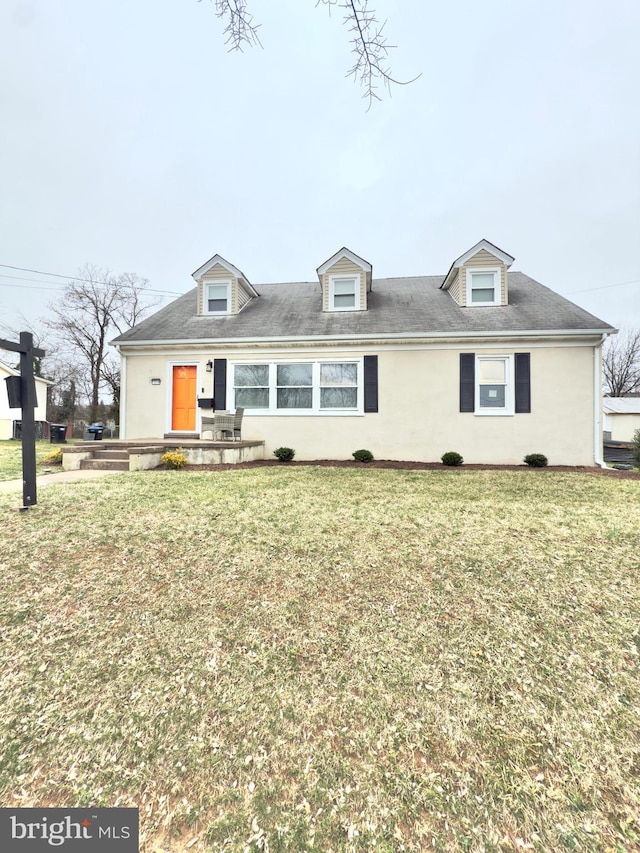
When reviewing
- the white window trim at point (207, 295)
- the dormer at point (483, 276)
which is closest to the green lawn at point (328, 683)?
the dormer at point (483, 276)

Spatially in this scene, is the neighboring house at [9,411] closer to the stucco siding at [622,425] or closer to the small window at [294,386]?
the small window at [294,386]

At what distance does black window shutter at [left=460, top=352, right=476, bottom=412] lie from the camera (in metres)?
9.22

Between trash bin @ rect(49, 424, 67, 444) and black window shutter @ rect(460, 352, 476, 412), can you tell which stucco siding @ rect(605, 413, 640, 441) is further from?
trash bin @ rect(49, 424, 67, 444)

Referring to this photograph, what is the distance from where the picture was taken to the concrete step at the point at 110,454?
7.68 meters

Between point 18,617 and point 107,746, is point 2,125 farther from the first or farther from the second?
point 107,746

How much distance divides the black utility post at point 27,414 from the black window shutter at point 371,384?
23.1ft

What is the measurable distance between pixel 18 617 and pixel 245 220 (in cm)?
2821

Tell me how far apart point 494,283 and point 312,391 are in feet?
20.8

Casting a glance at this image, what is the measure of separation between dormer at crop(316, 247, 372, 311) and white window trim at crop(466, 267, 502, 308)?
118 inches

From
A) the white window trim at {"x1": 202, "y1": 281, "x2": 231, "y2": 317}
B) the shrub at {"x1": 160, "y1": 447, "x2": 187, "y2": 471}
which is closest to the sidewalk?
the shrub at {"x1": 160, "y1": 447, "x2": 187, "y2": 471}

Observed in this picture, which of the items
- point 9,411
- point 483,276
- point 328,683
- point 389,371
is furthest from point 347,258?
point 9,411

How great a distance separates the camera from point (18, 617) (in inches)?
94.7

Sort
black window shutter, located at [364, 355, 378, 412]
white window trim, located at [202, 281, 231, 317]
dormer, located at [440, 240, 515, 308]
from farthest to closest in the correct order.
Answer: white window trim, located at [202, 281, 231, 317] → dormer, located at [440, 240, 515, 308] → black window shutter, located at [364, 355, 378, 412]

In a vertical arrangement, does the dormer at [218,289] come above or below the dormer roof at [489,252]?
below
